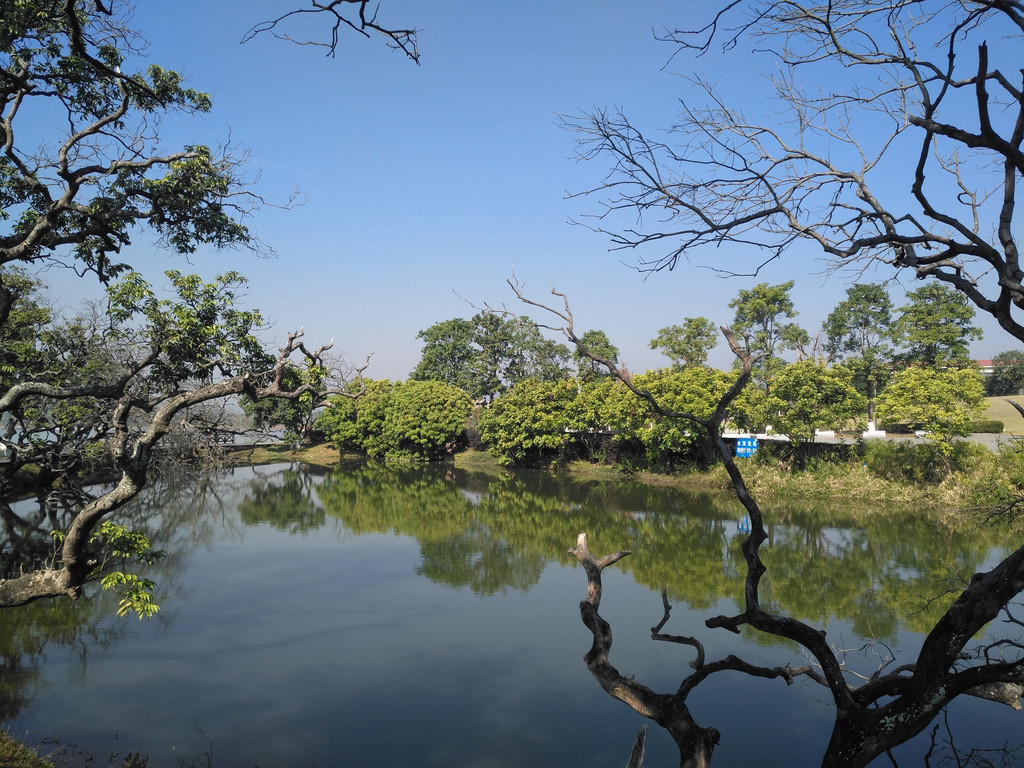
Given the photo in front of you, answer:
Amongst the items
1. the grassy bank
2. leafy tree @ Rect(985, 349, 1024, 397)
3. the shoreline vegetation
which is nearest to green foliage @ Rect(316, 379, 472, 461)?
the grassy bank

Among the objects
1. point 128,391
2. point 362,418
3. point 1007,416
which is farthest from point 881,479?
point 362,418

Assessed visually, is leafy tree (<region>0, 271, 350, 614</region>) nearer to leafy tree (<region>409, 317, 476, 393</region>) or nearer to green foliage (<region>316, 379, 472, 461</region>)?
green foliage (<region>316, 379, 472, 461</region>)

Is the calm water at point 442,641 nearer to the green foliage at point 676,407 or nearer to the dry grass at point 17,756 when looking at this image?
the dry grass at point 17,756

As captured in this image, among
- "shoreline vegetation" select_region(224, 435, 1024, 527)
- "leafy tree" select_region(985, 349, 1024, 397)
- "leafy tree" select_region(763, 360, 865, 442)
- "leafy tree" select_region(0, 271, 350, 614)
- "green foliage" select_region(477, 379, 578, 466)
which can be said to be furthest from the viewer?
"leafy tree" select_region(985, 349, 1024, 397)

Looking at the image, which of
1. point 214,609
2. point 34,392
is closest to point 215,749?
point 34,392

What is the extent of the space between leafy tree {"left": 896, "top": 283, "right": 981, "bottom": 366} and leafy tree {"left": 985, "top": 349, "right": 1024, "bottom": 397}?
12.9 meters

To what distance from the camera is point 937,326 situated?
2186 centimetres

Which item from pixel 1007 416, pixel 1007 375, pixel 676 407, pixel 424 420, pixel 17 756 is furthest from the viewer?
pixel 1007 375

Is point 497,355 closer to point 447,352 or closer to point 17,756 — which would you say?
point 447,352

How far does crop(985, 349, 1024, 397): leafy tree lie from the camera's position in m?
32.0

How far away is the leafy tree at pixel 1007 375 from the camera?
32.0 meters

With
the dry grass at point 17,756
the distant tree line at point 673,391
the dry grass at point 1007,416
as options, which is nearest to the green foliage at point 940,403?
the distant tree line at point 673,391

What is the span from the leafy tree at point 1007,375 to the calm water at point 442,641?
24.2 m

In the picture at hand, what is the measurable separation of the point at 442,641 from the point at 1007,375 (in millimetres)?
34911
